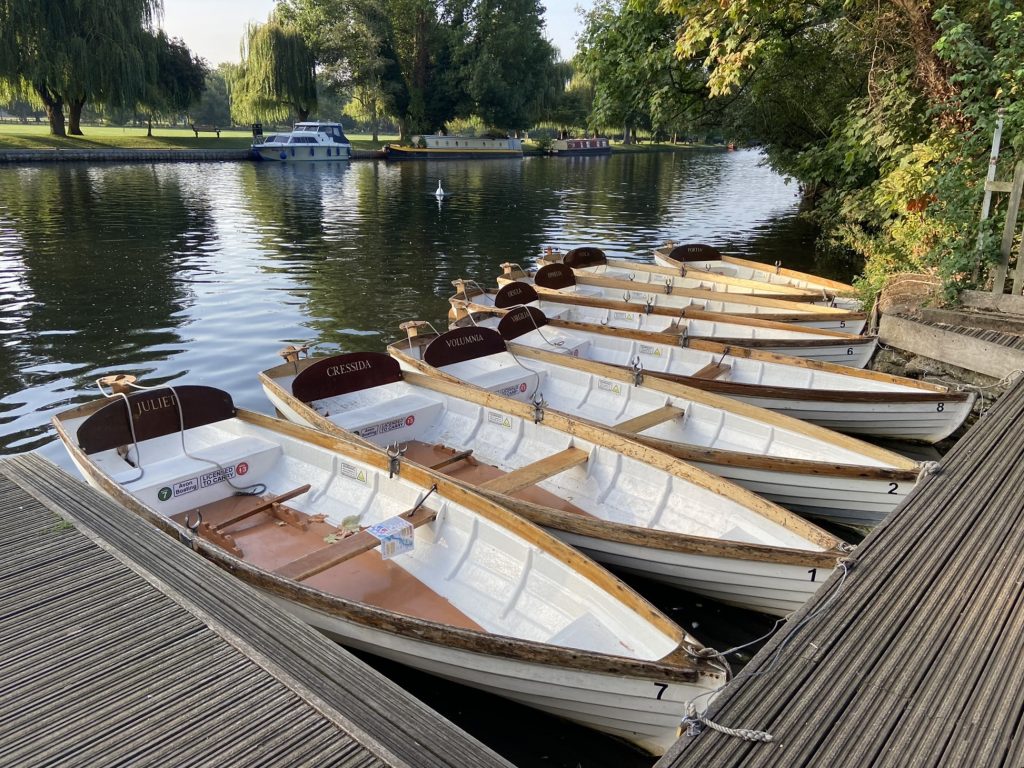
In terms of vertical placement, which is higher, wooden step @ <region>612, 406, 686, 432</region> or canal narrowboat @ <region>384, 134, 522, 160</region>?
canal narrowboat @ <region>384, 134, 522, 160</region>

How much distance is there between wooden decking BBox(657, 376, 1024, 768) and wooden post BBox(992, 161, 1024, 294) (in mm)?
6778

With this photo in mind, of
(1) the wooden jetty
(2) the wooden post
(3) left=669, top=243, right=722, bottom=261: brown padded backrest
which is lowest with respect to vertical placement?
(1) the wooden jetty

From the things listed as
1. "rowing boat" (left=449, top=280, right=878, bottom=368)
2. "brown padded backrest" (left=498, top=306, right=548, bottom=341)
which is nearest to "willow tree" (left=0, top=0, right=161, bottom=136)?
"rowing boat" (left=449, top=280, right=878, bottom=368)

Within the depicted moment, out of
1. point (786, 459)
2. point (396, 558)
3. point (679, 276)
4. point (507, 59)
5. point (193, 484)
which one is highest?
point (507, 59)

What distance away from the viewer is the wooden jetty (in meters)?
3.73

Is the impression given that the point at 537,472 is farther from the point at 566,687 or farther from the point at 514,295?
the point at 514,295

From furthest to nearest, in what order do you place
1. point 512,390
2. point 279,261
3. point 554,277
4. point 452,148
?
point 452,148, point 279,261, point 554,277, point 512,390

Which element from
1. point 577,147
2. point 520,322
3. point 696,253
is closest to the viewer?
point 520,322

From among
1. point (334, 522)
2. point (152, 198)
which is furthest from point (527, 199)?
point (334, 522)

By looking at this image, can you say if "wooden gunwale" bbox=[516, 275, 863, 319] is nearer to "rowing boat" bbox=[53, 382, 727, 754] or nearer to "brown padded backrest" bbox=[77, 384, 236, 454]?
"brown padded backrest" bbox=[77, 384, 236, 454]

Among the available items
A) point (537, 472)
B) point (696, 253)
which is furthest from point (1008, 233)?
point (696, 253)

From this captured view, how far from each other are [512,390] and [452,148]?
221 feet

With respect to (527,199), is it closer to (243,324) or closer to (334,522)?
(243,324)

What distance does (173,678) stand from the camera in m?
4.23
